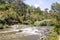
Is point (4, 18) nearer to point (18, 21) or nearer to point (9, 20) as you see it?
point (9, 20)

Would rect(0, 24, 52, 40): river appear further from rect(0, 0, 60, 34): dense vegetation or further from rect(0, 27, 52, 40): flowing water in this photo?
rect(0, 0, 60, 34): dense vegetation

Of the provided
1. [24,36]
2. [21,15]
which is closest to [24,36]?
[24,36]

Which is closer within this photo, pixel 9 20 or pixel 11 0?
pixel 9 20

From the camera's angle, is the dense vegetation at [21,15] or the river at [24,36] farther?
the dense vegetation at [21,15]

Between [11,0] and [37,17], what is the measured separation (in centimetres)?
1804

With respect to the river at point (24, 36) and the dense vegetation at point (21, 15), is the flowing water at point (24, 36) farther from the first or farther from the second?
the dense vegetation at point (21, 15)

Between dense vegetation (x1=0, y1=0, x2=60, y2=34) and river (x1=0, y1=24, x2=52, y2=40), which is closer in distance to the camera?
river (x1=0, y1=24, x2=52, y2=40)

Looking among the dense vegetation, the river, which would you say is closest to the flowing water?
the river

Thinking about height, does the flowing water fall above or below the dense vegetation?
below

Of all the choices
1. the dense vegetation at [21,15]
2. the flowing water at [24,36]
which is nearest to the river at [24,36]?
the flowing water at [24,36]

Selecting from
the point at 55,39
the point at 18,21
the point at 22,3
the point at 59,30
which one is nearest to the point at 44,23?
the point at 18,21

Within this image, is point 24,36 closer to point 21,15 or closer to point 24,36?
point 24,36

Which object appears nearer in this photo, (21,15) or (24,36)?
(24,36)

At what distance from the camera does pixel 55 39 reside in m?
16.8
